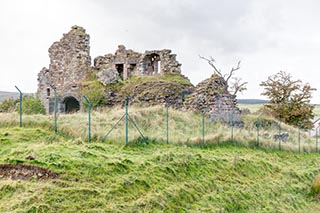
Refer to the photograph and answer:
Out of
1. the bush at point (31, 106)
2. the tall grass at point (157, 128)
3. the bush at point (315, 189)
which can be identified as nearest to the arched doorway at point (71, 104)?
the bush at point (31, 106)

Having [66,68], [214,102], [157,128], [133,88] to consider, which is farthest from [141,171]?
[66,68]

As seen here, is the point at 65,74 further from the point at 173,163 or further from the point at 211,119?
the point at 173,163

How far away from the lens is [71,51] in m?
28.1

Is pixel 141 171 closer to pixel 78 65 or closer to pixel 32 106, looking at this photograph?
pixel 32 106

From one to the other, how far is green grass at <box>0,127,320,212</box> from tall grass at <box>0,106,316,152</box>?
65cm

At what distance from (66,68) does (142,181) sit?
19351mm

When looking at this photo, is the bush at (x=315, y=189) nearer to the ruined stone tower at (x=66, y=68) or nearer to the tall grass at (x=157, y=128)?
the tall grass at (x=157, y=128)

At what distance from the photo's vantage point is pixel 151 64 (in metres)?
28.6

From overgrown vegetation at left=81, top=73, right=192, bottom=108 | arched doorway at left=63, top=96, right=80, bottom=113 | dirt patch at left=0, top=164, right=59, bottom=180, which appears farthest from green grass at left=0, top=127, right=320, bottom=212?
arched doorway at left=63, top=96, right=80, bottom=113

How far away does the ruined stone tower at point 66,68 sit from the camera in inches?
1089

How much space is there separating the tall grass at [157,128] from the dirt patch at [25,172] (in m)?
3.88

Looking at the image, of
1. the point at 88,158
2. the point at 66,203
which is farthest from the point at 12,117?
the point at 66,203

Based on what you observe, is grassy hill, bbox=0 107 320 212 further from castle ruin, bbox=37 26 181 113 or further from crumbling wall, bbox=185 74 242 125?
castle ruin, bbox=37 26 181 113

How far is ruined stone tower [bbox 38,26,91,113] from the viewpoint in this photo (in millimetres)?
27672
